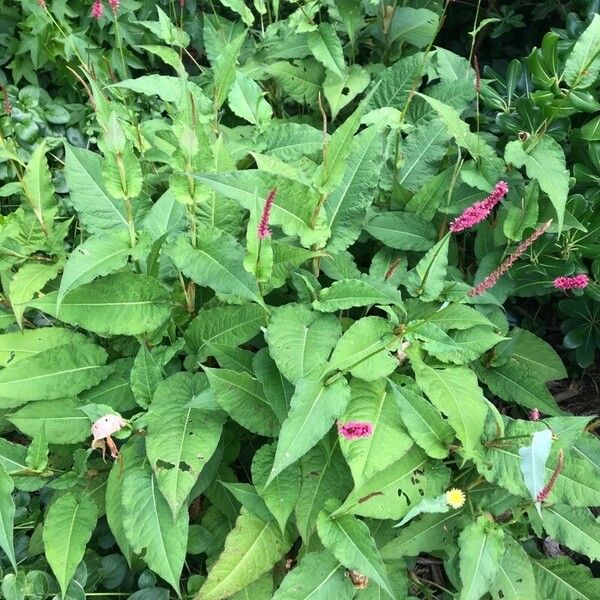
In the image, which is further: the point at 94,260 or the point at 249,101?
the point at 249,101

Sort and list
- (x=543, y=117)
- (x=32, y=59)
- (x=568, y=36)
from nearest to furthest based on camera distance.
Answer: (x=543, y=117)
(x=568, y=36)
(x=32, y=59)

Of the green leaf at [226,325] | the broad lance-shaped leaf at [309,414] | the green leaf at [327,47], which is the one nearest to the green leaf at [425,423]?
the broad lance-shaped leaf at [309,414]

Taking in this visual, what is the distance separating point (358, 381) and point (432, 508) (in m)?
0.34

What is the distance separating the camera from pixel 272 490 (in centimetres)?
153

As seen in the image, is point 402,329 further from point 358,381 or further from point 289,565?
point 289,565

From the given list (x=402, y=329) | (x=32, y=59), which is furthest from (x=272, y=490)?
(x=32, y=59)

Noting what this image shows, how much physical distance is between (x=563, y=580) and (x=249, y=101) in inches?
63.5

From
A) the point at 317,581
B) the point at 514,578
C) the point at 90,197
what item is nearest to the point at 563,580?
the point at 514,578

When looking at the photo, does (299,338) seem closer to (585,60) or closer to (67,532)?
(67,532)

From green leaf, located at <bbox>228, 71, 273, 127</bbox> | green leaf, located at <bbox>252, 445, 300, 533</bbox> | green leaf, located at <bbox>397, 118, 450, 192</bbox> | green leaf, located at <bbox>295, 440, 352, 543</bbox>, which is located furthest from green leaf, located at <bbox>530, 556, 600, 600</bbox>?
green leaf, located at <bbox>228, 71, 273, 127</bbox>

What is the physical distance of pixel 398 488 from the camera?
1507mm

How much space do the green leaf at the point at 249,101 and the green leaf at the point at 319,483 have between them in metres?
1.05

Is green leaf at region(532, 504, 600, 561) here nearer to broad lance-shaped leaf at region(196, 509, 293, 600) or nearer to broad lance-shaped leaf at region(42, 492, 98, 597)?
broad lance-shaped leaf at region(196, 509, 293, 600)

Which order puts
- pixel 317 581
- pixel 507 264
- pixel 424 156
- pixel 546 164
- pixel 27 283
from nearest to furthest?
pixel 507 264, pixel 317 581, pixel 546 164, pixel 27 283, pixel 424 156
